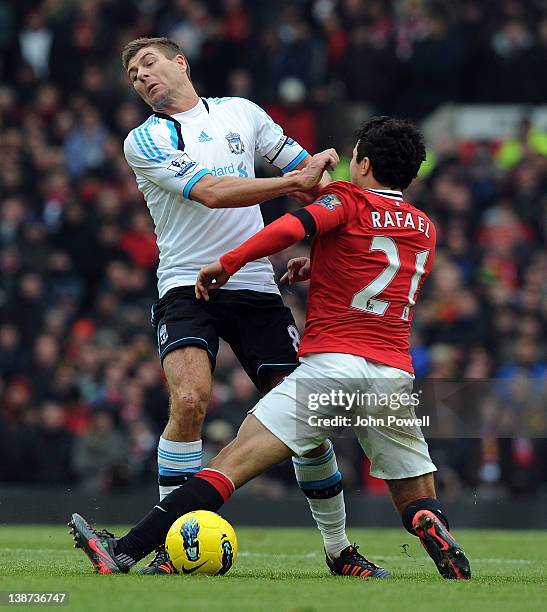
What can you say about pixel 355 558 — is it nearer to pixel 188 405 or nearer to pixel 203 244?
pixel 188 405

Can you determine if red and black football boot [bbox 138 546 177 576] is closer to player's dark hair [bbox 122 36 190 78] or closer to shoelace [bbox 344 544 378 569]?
shoelace [bbox 344 544 378 569]

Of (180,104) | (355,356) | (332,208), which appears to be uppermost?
(180,104)

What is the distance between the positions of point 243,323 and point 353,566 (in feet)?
4.46

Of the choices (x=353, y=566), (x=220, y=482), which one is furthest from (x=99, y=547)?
(x=353, y=566)

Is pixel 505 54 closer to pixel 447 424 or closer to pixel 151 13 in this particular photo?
pixel 151 13

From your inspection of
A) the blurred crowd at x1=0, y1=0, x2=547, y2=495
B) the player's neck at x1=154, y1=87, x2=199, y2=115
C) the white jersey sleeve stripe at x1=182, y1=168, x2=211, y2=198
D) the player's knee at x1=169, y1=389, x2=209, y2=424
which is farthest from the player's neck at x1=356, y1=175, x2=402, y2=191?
the blurred crowd at x1=0, y1=0, x2=547, y2=495

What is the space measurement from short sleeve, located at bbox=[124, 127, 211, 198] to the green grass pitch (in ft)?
6.37

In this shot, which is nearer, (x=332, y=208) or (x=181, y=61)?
(x=332, y=208)

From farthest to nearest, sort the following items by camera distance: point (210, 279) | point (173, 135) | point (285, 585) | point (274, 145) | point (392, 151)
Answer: point (274, 145)
point (173, 135)
point (392, 151)
point (210, 279)
point (285, 585)

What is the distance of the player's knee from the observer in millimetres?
6824

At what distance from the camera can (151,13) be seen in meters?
19.3

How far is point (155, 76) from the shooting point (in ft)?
24.4

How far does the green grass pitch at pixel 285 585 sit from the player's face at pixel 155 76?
246 cm

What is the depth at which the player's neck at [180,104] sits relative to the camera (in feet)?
24.5
